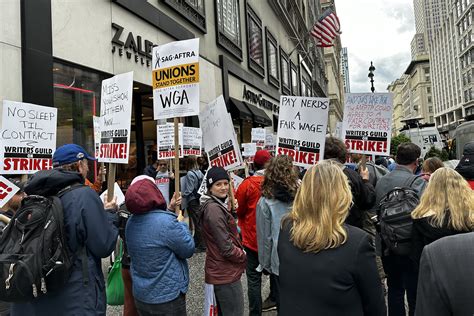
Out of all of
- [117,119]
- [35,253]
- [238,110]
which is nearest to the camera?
[35,253]

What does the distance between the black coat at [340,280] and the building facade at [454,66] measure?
7646 cm

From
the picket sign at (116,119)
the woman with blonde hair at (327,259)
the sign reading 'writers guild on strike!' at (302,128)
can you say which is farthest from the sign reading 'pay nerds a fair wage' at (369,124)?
the woman with blonde hair at (327,259)

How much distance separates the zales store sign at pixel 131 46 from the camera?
9.67 metres

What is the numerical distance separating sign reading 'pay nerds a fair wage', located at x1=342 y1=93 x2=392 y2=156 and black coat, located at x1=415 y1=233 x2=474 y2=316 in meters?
3.90

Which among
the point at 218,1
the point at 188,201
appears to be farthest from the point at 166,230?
the point at 218,1

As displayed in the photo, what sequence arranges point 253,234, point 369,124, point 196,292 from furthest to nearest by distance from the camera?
point 196,292
point 369,124
point 253,234

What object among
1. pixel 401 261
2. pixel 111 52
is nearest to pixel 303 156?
pixel 401 261

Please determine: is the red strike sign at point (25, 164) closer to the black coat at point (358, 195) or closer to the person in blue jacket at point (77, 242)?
the person in blue jacket at point (77, 242)

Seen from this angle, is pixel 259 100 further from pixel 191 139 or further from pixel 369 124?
pixel 369 124

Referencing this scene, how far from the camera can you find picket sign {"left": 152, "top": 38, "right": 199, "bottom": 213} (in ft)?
14.8

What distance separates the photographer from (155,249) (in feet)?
9.87

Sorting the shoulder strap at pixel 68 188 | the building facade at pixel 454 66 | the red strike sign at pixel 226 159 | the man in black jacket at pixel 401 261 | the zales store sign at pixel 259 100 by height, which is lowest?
the man in black jacket at pixel 401 261

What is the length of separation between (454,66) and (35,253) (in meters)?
111

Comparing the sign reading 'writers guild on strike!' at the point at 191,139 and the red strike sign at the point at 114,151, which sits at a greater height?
the sign reading 'writers guild on strike!' at the point at 191,139
